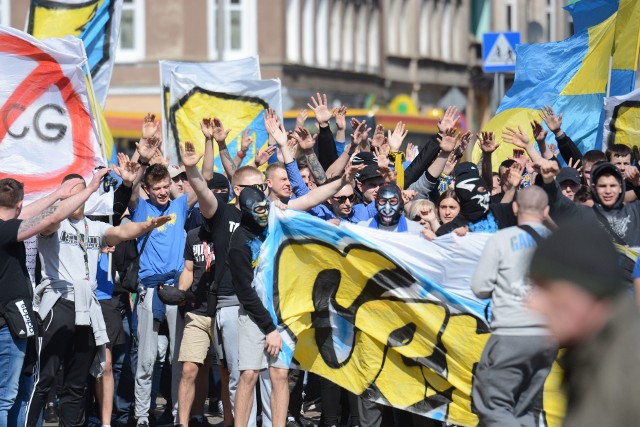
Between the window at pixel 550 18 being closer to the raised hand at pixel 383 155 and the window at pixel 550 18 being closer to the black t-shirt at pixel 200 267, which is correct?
the raised hand at pixel 383 155

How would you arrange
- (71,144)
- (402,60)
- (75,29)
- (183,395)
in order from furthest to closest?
1. (402,60)
2. (75,29)
3. (71,144)
4. (183,395)

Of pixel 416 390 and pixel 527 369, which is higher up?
pixel 527 369

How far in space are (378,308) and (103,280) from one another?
248cm

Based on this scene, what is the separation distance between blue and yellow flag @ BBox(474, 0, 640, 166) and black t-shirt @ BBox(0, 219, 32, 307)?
6.39 meters

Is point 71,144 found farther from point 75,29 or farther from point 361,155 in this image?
point 75,29

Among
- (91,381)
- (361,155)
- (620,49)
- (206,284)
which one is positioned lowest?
(91,381)

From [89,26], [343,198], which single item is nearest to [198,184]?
[343,198]

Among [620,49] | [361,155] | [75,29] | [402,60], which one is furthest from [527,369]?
[402,60]

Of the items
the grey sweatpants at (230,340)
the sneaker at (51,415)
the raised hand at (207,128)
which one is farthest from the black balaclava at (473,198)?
the sneaker at (51,415)

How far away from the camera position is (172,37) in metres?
43.8

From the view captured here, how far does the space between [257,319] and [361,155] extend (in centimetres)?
291

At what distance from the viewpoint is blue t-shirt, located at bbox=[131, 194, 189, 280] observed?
1134cm

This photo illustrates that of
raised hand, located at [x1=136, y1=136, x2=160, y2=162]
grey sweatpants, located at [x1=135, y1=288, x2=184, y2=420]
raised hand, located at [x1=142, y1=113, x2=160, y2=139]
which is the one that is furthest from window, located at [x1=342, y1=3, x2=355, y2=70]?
grey sweatpants, located at [x1=135, y1=288, x2=184, y2=420]

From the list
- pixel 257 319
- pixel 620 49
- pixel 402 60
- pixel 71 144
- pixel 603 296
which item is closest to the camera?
pixel 603 296
